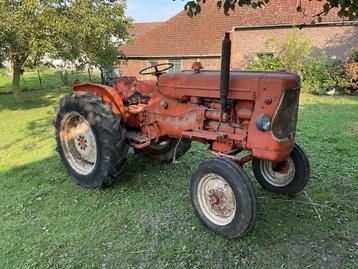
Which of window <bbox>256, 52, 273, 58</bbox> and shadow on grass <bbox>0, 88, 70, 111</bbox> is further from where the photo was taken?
window <bbox>256, 52, 273, 58</bbox>

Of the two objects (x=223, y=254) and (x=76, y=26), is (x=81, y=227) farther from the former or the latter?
(x=76, y=26)

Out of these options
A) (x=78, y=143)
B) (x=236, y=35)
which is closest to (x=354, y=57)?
(x=236, y=35)

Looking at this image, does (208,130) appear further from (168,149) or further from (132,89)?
(132,89)

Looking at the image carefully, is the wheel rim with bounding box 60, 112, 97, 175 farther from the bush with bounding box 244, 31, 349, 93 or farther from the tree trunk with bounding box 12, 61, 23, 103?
the bush with bounding box 244, 31, 349, 93

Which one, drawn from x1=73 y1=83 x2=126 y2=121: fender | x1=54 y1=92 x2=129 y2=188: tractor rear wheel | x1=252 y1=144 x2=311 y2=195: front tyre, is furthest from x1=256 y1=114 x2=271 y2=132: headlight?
x1=73 y1=83 x2=126 y2=121: fender

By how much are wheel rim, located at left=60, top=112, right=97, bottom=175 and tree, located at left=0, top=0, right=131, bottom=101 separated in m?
5.14

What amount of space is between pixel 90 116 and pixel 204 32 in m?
16.3

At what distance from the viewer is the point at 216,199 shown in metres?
3.09

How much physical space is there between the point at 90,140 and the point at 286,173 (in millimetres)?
2412

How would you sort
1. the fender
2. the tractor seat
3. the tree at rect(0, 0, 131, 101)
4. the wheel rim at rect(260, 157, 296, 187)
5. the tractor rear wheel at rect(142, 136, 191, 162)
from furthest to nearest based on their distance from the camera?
the tree at rect(0, 0, 131, 101) < the tractor rear wheel at rect(142, 136, 191, 162) < the tractor seat < the fender < the wheel rim at rect(260, 157, 296, 187)

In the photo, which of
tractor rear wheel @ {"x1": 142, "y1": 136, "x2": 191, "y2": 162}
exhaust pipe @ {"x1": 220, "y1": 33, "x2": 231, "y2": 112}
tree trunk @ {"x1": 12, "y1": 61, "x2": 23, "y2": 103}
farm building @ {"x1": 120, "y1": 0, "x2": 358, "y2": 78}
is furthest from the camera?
farm building @ {"x1": 120, "y1": 0, "x2": 358, "y2": 78}

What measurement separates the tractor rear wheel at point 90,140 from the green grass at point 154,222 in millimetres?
222

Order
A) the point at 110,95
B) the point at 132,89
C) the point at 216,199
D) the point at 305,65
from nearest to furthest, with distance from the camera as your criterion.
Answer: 1. the point at 216,199
2. the point at 110,95
3. the point at 132,89
4. the point at 305,65

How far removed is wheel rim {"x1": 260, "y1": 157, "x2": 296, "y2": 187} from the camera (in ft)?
12.2
